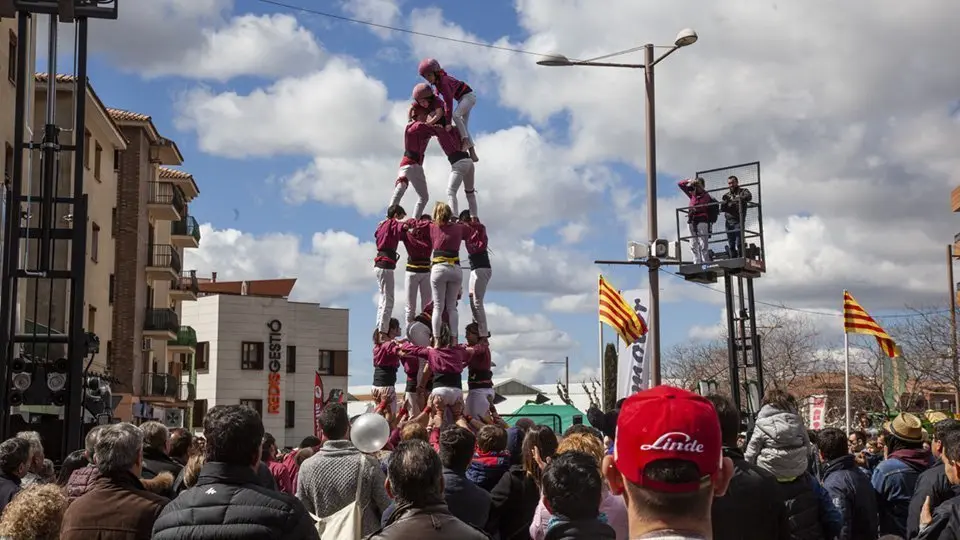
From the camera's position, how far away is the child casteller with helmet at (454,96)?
18297 mm

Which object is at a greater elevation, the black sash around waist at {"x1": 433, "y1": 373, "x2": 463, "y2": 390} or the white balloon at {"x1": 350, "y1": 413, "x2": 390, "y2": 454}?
the black sash around waist at {"x1": 433, "y1": 373, "x2": 463, "y2": 390}

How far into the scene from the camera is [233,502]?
4.61 metres

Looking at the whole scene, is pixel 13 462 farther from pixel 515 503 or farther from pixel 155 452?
pixel 515 503

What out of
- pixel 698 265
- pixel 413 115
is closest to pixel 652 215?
pixel 698 265

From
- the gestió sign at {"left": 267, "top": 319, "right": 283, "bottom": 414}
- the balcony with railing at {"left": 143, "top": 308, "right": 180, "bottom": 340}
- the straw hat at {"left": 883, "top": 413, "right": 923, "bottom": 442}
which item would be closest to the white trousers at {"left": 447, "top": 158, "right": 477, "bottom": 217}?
the straw hat at {"left": 883, "top": 413, "right": 923, "bottom": 442}

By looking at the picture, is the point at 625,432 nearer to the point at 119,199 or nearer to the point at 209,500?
the point at 209,500

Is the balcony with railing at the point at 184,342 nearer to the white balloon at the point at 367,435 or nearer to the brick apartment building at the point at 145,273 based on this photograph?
the brick apartment building at the point at 145,273

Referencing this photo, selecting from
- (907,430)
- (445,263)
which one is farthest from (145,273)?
(907,430)

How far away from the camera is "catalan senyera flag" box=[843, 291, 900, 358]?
21.7 m

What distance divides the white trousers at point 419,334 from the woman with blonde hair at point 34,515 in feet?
42.0

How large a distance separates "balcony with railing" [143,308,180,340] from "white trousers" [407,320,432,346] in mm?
36206

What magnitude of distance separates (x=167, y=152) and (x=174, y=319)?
7653 millimetres

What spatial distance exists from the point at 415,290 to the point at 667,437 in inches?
606

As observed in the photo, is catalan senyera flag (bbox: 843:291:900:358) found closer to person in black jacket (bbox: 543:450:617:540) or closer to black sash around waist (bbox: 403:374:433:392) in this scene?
black sash around waist (bbox: 403:374:433:392)
